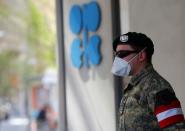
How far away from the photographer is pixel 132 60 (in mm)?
3889

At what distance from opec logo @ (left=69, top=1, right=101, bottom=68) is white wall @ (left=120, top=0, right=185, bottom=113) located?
850 millimetres

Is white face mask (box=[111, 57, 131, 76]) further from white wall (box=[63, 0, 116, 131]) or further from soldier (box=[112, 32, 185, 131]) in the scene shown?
white wall (box=[63, 0, 116, 131])

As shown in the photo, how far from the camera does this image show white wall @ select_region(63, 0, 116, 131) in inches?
282

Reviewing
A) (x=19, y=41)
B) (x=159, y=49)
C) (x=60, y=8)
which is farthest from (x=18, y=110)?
(x=159, y=49)

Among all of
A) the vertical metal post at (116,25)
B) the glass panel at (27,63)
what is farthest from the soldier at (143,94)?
the glass panel at (27,63)

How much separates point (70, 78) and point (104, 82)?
794mm

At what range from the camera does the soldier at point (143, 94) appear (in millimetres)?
3634

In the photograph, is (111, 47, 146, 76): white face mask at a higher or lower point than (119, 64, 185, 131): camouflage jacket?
higher

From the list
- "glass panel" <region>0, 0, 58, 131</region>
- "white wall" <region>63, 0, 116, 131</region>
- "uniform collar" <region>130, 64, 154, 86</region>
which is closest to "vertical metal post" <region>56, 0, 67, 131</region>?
"white wall" <region>63, 0, 116, 131</region>

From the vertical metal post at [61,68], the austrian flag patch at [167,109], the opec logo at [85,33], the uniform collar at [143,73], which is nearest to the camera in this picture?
the austrian flag patch at [167,109]

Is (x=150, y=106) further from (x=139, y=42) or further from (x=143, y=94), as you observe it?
(x=139, y=42)

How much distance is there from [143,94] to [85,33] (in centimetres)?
392

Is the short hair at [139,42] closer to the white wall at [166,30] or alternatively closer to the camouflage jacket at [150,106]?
the camouflage jacket at [150,106]

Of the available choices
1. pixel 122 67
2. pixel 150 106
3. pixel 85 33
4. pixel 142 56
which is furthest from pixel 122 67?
pixel 85 33
